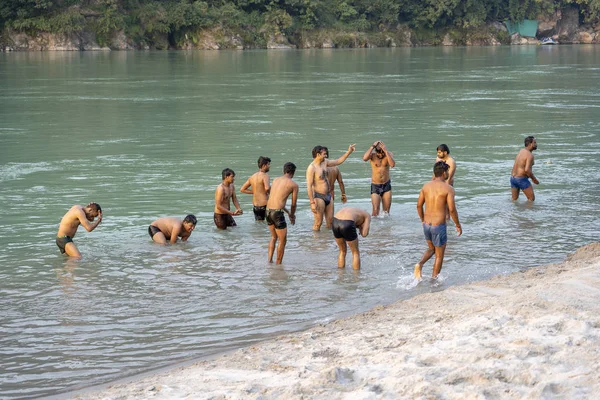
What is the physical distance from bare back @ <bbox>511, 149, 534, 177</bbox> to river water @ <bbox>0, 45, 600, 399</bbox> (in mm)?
554

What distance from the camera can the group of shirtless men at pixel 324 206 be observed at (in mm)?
9914

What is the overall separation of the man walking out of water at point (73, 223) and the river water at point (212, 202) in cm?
22

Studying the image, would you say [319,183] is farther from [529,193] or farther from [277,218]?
[529,193]

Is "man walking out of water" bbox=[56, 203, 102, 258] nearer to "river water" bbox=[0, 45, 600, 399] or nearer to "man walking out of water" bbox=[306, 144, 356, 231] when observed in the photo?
"river water" bbox=[0, 45, 600, 399]

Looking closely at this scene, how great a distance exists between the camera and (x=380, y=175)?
44.1 ft

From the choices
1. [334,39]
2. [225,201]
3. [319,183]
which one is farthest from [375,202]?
[334,39]

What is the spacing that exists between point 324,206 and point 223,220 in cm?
150

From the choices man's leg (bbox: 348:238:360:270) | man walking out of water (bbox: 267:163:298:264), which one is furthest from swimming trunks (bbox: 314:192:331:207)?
man's leg (bbox: 348:238:360:270)

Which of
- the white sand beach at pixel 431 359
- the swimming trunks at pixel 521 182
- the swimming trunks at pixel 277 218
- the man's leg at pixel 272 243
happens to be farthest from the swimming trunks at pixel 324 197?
the white sand beach at pixel 431 359

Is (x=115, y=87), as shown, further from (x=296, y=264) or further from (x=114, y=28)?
(x=114, y=28)

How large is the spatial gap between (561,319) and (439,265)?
3173 millimetres

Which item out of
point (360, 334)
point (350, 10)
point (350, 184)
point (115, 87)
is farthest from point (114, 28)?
point (360, 334)

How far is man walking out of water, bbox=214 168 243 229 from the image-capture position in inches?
505

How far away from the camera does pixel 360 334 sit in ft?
25.6
